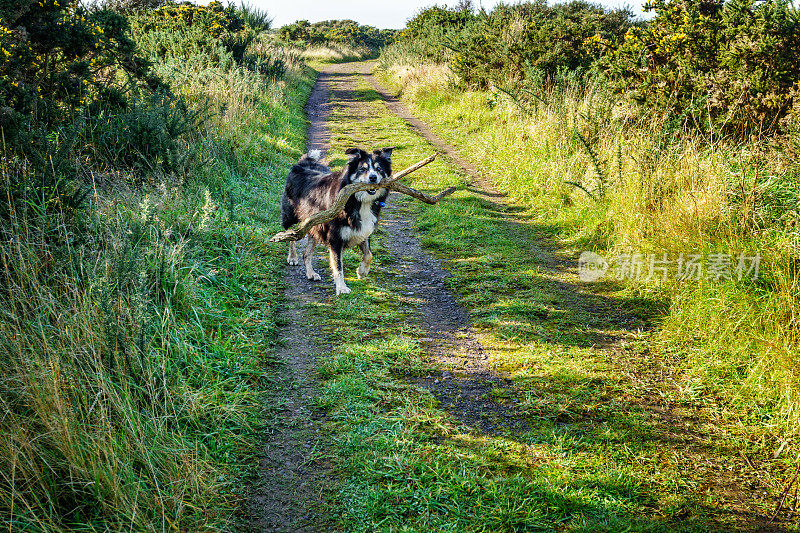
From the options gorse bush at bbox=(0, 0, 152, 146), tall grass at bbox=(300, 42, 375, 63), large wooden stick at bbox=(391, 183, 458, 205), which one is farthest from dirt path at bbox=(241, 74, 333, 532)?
tall grass at bbox=(300, 42, 375, 63)

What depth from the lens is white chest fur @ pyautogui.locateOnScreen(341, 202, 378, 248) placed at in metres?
5.09

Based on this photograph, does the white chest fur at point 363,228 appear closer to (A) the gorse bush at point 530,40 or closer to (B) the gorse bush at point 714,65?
(B) the gorse bush at point 714,65

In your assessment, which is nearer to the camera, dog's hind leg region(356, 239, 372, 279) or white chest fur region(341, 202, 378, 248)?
white chest fur region(341, 202, 378, 248)

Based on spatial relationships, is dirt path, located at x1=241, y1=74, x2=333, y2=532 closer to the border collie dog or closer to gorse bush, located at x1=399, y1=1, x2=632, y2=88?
the border collie dog

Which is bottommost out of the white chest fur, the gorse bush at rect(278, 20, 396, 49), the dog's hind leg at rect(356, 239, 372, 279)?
the dog's hind leg at rect(356, 239, 372, 279)

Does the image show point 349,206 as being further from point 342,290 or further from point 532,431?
point 532,431

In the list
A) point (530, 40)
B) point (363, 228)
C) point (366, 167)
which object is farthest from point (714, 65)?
point (530, 40)

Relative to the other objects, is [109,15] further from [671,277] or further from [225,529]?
[671,277]

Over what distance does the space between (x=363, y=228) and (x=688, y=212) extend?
3.18 m

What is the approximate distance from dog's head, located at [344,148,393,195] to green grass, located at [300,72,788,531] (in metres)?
1.13

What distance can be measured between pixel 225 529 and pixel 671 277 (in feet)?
14.2

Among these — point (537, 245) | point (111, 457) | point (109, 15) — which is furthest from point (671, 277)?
point (109, 15)

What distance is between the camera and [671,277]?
4.87m

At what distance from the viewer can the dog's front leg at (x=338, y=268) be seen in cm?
516
